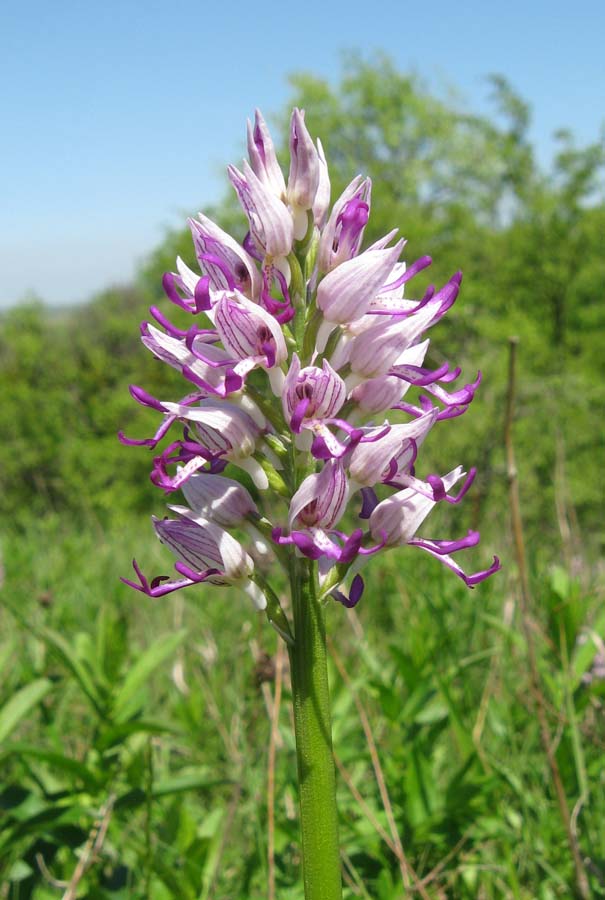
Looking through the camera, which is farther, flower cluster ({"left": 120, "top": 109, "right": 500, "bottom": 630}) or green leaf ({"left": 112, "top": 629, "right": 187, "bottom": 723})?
green leaf ({"left": 112, "top": 629, "right": 187, "bottom": 723})

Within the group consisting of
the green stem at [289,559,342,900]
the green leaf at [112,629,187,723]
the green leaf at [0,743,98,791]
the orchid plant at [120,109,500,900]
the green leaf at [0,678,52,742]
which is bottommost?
the green leaf at [0,743,98,791]

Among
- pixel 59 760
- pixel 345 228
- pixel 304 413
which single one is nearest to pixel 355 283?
pixel 345 228

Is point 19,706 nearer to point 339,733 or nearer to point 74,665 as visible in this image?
point 74,665

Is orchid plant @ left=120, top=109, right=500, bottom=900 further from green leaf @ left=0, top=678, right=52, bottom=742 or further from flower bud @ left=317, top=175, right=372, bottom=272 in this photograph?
green leaf @ left=0, top=678, right=52, bottom=742

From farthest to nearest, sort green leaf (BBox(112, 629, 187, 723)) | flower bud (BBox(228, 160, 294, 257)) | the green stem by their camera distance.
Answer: green leaf (BBox(112, 629, 187, 723)), flower bud (BBox(228, 160, 294, 257)), the green stem

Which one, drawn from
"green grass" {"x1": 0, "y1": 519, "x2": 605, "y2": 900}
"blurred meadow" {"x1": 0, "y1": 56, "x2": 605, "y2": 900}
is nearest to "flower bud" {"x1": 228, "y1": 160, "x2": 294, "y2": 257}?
"blurred meadow" {"x1": 0, "y1": 56, "x2": 605, "y2": 900}

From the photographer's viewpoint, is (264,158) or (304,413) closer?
(304,413)

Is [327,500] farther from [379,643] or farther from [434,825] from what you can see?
[379,643]
